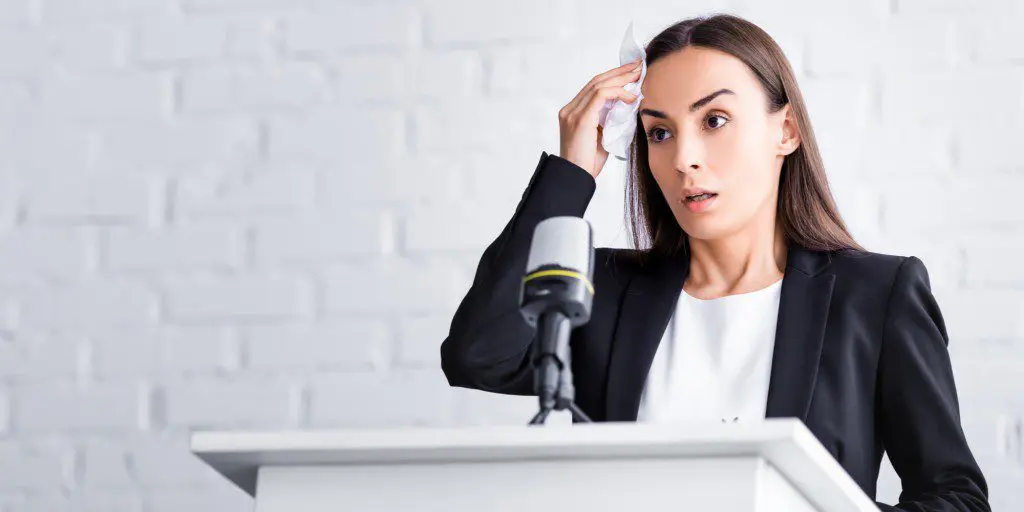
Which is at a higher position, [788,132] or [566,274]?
[788,132]

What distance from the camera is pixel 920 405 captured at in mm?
1508

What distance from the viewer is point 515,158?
84.0 inches

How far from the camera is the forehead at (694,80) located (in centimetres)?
166

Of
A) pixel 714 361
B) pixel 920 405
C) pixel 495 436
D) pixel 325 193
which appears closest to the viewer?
pixel 495 436

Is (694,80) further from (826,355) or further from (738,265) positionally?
(826,355)

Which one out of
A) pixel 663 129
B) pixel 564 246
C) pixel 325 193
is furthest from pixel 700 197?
pixel 325 193

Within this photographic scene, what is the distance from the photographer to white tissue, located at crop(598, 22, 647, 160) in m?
1.68

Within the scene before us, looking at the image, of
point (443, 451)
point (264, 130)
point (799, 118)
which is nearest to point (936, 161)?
point (799, 118)

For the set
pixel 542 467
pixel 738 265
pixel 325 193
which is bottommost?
pixel 542 467

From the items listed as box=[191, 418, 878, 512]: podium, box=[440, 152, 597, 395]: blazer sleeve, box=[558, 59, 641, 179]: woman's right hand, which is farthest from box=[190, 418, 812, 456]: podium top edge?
box=[558, 59, 641, 179]: woman's right hand

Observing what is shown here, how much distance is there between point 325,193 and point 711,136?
0.82 meters

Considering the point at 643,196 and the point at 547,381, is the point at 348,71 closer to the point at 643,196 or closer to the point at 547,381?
the point at 643,196

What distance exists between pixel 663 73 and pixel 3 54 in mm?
1391

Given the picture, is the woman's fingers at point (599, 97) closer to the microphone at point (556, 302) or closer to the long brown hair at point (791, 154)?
the long brown hair at point (791, 154)
